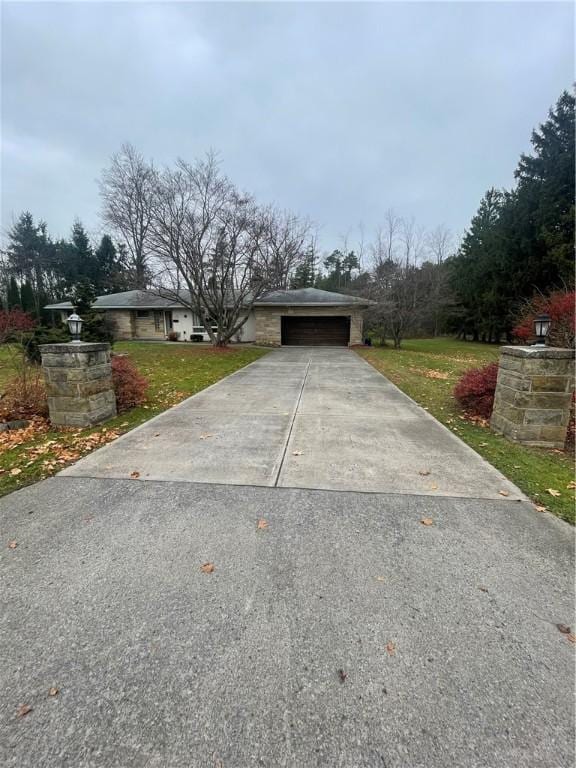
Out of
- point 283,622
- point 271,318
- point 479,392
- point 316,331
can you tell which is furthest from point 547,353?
point 316,331

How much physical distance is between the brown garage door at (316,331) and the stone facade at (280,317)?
0.78 metres

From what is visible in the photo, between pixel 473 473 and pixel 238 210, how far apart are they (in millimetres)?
13866

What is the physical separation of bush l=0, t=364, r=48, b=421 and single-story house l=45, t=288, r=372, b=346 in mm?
14203

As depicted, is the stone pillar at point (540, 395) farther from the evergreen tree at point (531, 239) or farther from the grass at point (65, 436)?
the evergreen tree at point (531, 239)

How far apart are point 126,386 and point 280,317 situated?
15103 mm

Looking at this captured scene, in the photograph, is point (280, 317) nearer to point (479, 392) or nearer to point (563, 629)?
point (479, 392)

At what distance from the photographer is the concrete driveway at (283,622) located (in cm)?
122

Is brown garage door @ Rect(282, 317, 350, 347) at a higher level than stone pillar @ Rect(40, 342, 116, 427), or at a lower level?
higher

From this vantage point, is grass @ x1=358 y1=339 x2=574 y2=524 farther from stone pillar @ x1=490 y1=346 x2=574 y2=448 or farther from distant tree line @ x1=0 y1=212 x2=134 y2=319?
distant tree line @ x1=0 y1=212 x2=134 y2=319

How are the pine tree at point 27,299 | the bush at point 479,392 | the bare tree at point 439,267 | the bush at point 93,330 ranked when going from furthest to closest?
the pine tree at point 27,299 → the bare tree at point 439,267 → the bush at point 93,330 → the bush at point 479,392

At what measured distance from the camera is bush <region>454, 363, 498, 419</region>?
5502 millimetres

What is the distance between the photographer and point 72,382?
15.1ft

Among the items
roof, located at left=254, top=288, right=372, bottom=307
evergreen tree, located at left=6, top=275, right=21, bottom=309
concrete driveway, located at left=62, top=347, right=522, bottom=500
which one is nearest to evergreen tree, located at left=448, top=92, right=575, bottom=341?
roof, located at left=254, top=288, right=372, bottom=307

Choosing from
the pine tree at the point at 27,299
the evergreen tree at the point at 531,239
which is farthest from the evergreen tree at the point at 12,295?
the evergreen tree at the point at 531,239
